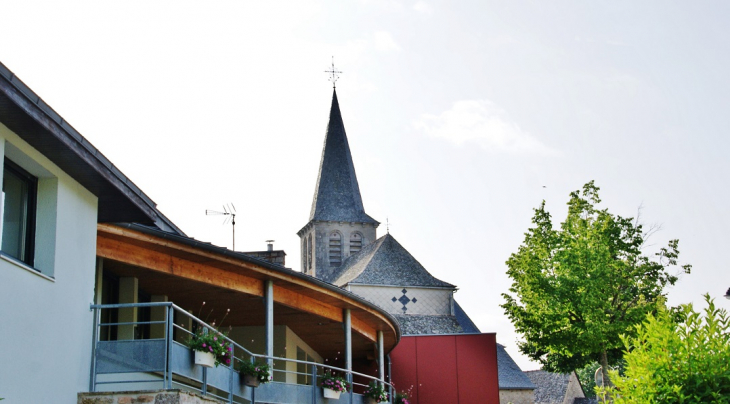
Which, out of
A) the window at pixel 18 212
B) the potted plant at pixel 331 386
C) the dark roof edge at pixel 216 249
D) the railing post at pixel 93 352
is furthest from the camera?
the potted plant at pixel 331 386

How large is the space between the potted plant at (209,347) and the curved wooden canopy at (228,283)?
1.71 metres

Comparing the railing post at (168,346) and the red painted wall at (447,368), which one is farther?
the red painted wall at (447,368)

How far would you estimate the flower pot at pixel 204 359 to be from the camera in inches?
438

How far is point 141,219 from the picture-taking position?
11617 millimetres

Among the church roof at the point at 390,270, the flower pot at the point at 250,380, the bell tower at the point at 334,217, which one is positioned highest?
the bell tower at the point at 334,217

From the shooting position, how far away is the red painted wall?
88.4 ft

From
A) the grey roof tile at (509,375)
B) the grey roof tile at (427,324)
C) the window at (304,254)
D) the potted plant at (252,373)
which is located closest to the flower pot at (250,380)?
the potted plant at (252,373)

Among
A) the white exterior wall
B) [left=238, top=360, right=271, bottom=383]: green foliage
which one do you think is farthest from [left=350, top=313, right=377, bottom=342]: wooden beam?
the white exterior wall

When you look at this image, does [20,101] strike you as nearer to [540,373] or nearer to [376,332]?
[376,332]

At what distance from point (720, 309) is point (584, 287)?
23021mm

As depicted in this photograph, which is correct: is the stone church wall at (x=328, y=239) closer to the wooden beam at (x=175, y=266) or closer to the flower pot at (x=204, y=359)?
the wooden beam at (x=175, y=266)

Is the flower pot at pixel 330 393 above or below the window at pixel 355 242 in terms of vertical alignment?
below

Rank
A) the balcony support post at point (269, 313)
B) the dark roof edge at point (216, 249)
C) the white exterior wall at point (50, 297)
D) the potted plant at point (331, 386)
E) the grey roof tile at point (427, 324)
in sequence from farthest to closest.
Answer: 1. the grey roof tile at point (427, 324)
2. the potted plant at point (331, 386)
3. the balcony support post at point (269, 313)
4. the dark roof edge at point (216, 249)
5. the white exterior wall at point (50, 297)

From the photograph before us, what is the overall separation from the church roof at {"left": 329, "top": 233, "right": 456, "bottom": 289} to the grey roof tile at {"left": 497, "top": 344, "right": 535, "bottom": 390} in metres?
7.99
